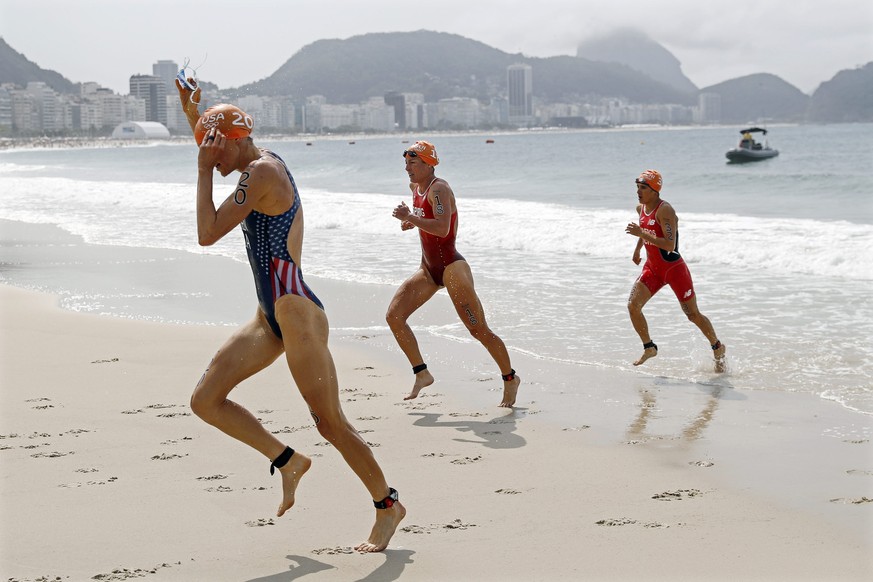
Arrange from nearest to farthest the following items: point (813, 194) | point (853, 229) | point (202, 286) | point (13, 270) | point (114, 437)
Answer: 1. point (114, 437)
2. point (202, 286)
3. point (13, 270)
4. point (853, 229)
5. point (813, 194)

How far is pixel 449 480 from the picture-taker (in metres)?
5.58

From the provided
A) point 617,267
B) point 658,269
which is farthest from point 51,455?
point 617,267

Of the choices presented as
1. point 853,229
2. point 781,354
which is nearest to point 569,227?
point 853,229

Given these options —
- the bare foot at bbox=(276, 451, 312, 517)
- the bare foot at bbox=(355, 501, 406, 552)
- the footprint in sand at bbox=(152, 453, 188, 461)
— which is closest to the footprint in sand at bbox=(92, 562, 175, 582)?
the bare foot at bbox=(276, 451, 312, 517)

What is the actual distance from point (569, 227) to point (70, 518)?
14.8m

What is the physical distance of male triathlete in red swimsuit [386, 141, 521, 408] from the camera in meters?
7.19

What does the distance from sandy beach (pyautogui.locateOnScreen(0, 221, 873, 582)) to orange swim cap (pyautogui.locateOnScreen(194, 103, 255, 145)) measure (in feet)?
5.90

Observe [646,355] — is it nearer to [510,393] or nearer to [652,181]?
[652,181]

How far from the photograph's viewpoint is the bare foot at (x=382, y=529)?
14.8 ft

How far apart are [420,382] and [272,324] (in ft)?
9.72

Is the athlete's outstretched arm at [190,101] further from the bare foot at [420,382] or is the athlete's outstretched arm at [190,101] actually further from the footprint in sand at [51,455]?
the bare foot at [420,382]

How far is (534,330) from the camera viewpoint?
33.0 feet

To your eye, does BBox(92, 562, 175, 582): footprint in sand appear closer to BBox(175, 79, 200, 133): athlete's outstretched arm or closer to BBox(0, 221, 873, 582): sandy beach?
BBox(0, 221, 873, 582): sandy beach

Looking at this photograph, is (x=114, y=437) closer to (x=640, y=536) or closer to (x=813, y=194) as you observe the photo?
(x=640, y=536)
